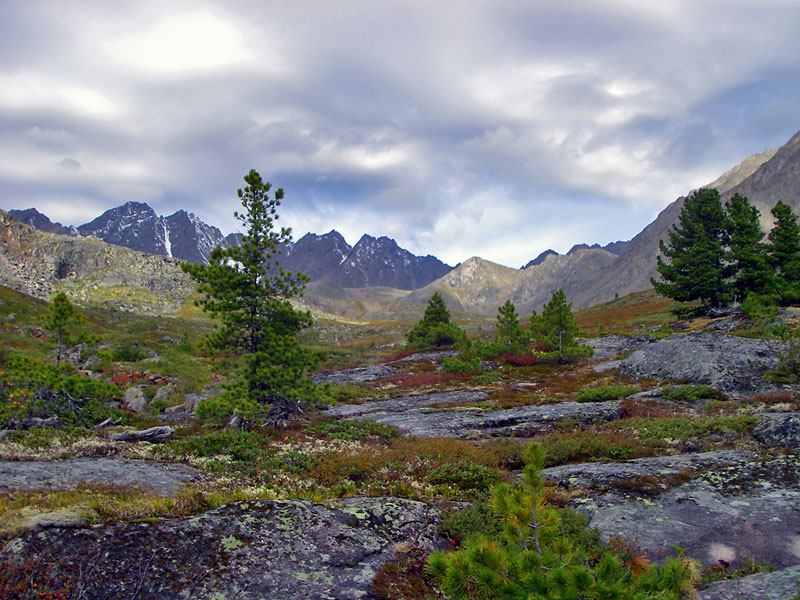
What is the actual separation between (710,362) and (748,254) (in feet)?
86.1

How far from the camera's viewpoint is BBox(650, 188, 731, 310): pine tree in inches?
1699

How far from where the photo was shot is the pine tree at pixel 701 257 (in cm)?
4316

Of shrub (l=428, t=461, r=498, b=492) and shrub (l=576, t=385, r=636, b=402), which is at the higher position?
shrub (l=428, t=461, r=498, b=492)

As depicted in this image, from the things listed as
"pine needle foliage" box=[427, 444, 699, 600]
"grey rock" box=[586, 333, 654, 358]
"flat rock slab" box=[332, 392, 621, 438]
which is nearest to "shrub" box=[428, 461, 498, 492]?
"pine needle foliage" box=[427, 444, 699, 600]

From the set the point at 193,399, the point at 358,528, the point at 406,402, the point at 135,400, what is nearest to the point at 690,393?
the point at 406,402

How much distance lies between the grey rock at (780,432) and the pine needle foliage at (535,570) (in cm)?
903

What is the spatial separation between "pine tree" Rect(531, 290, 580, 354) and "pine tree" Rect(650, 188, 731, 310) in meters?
13.5

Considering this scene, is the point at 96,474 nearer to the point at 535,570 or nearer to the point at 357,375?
the point at 535,570

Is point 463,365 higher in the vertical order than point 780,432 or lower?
lower

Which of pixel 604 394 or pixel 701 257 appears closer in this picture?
pixel 604 394

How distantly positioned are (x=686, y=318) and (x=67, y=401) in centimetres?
5476

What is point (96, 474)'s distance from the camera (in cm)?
911

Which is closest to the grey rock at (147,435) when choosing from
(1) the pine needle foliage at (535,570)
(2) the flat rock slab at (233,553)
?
(2) the flat rock slab at (233,553)

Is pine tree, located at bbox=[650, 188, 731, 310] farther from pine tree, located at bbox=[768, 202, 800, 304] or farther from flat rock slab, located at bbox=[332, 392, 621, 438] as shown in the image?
flat rock slab, located at bbox=[332, 392, 621, 438]
